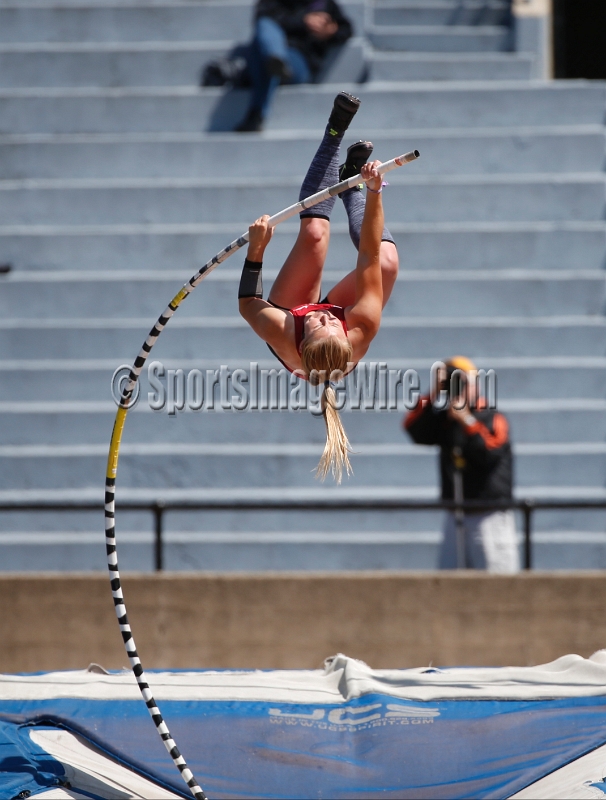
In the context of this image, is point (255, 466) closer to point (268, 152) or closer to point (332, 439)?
point (268, 152)

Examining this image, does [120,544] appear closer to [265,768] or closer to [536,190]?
[265,768]

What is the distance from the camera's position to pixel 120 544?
8930 mm

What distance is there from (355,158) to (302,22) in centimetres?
610

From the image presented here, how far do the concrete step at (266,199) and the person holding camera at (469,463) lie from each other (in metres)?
3.10

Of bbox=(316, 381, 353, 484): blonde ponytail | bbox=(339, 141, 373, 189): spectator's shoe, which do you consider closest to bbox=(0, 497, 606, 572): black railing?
bbox=(316, 381, 353, 484): blonde ponytail

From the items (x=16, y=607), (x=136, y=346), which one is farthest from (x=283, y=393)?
(x=16, y=607)

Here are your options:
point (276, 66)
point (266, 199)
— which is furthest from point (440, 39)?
point (266, 199)

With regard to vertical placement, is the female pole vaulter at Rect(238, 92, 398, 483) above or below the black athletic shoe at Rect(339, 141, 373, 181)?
below

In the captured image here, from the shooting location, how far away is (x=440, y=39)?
11820 millimetres

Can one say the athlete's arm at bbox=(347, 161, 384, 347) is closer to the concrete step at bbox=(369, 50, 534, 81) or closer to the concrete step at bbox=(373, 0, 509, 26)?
the concrete step at bbox=(369, 50, 534, 81)

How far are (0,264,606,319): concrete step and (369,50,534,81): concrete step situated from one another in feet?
8.16

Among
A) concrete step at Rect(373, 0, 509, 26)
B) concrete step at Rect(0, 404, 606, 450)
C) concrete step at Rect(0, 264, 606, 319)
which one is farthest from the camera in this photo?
concrete step at Rect(373, 0, 509, 26)

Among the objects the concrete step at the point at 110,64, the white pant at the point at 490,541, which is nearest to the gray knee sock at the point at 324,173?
the white pant at the point at 490,541

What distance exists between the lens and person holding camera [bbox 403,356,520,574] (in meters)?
7.51
